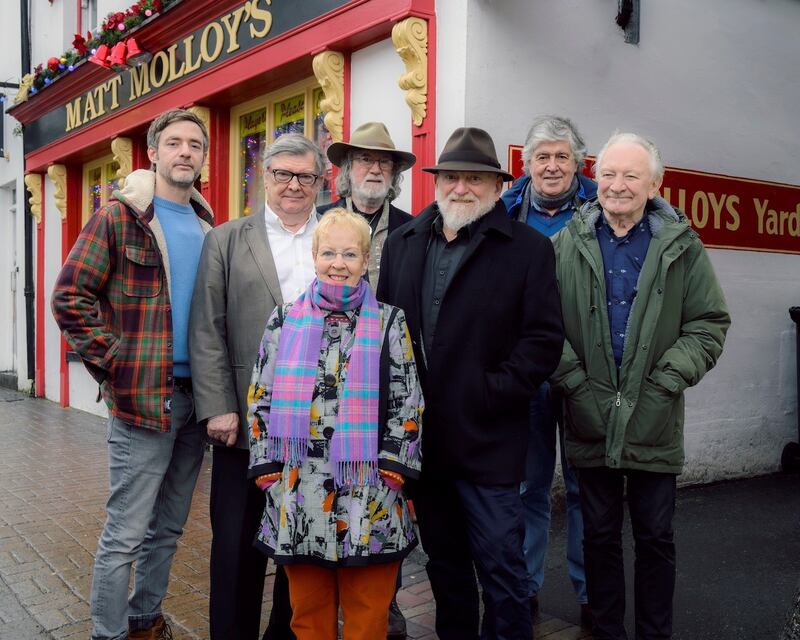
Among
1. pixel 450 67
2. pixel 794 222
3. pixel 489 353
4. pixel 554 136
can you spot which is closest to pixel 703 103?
pixel 794 222

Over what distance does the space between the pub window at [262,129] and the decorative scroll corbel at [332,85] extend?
479 millimetres

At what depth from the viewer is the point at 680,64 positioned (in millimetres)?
5773

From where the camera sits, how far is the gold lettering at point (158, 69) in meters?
7.81

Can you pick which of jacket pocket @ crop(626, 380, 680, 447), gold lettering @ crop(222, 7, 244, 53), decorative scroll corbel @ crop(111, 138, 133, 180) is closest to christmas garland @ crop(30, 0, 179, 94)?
gold lettering @ crop(222, 7, 244, 53)

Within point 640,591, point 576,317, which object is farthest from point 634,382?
point 640,591

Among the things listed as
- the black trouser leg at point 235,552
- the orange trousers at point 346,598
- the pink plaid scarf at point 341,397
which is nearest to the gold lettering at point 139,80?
the black trouser leg at point 235,552

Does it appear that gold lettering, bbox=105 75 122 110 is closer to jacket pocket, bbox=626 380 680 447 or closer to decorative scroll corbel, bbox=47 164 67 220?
decorative scroll corbel, bbox=47 164 67 220

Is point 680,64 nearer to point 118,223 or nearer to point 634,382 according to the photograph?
point 634,382

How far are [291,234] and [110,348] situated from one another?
0.80 m

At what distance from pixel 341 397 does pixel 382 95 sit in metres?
3.25

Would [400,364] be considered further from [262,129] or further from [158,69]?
[158,69]

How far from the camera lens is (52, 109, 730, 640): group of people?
267cm

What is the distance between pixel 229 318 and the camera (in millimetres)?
3057

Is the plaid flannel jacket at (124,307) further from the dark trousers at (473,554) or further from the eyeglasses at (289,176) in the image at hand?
the dark trousers at (473,554)
